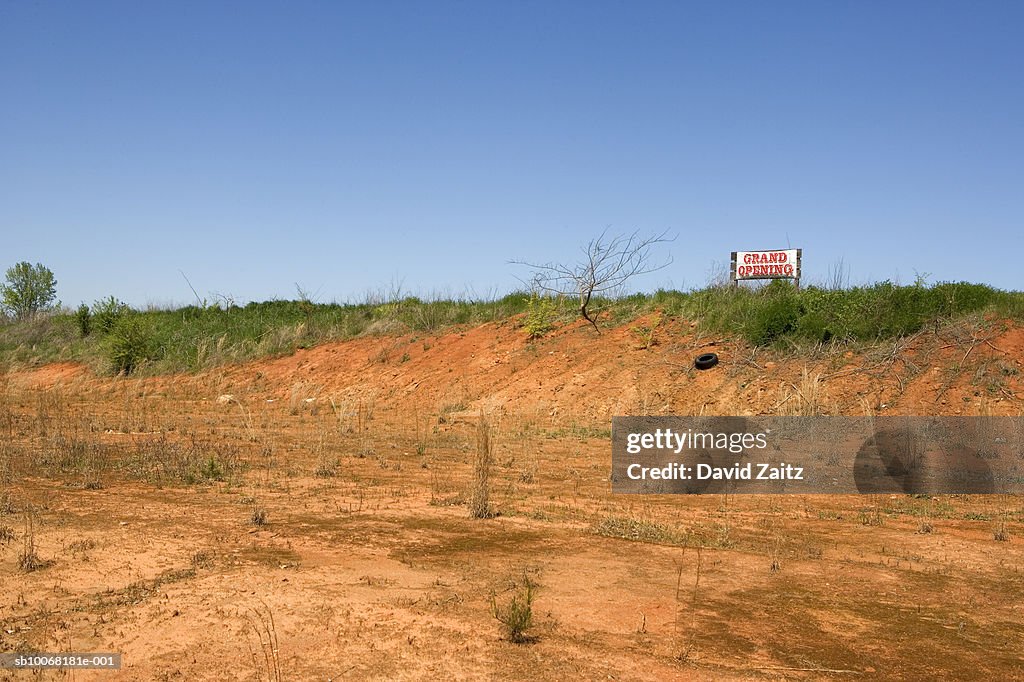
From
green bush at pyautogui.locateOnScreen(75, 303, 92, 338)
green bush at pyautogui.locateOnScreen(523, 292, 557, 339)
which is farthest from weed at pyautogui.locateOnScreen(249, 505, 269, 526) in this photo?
green bush at pyautogui.locateOnScreen(75, 303, 92, 338)

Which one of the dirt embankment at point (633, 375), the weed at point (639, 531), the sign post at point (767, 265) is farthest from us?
the sign post at point (767, 265)

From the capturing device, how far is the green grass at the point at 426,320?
19.1 m

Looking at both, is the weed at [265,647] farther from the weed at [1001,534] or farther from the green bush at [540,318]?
the green bush at [540,318]

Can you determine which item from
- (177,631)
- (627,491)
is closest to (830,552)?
(627,491)

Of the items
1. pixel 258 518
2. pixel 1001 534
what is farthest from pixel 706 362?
pixel 258 518

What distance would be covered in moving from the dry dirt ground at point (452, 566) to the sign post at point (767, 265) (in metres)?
7.57

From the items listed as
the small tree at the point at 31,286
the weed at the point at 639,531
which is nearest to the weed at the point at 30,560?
the weed at the point at 639,531

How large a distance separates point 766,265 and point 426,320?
1147 cm

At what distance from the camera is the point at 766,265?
75.0 feet

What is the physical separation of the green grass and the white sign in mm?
667

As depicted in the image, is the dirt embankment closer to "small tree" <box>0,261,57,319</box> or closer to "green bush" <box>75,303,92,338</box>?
"green bush" <box>75,303,92,338</box>

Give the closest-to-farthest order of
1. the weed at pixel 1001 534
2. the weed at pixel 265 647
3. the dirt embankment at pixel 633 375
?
the weed at pixel 265 647 → the weed at pixel 1001 534 → the dirt embankment at pixel 633 375

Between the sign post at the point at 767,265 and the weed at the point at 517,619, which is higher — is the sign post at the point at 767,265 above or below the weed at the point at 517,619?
above

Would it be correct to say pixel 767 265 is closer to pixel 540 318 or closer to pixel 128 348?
pixel 540 318
